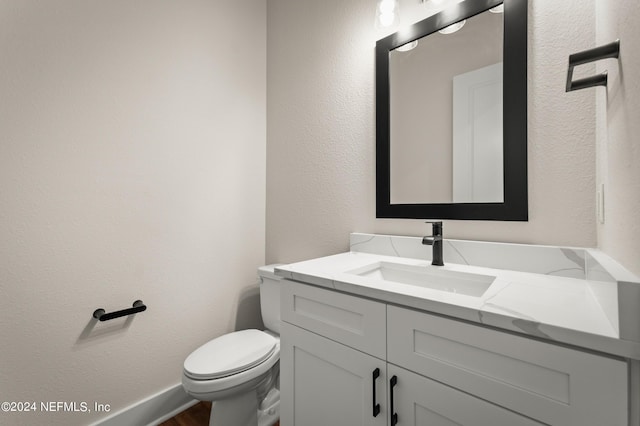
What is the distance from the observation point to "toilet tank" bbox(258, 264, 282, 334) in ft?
5.18

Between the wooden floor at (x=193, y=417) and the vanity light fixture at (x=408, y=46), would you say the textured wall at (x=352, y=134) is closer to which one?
the vanity light fixture at (x=408, y=46)

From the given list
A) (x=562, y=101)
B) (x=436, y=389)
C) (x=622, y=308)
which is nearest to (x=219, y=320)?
(x=436, y=389)

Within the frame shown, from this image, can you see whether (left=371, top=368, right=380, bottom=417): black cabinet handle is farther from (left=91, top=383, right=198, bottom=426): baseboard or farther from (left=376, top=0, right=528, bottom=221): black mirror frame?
(left=91, top=383, right=198, bottom=426): baseboard

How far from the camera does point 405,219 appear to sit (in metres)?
1.33

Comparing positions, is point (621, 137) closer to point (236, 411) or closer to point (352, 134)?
point (352, 134)

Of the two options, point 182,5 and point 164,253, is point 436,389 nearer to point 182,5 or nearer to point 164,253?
point 164,253

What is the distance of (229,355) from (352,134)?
1242 mm

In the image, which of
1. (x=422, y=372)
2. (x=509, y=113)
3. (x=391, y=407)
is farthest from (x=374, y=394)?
(x=509, y=113)

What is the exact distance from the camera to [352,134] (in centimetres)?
150

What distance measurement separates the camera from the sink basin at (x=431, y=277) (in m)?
0.95

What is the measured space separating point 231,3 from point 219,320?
6.43 ft

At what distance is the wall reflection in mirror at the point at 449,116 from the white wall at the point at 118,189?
3.31 ft

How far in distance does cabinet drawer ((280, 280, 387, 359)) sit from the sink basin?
153 mm

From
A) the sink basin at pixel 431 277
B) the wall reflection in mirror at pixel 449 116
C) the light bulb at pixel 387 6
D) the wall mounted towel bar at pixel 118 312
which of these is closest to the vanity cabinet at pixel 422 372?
the sink basin at pixel 431 277
